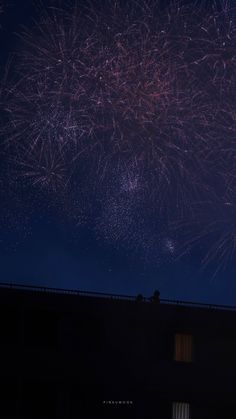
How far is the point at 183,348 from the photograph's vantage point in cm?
3106

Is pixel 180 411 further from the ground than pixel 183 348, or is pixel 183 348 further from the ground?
pixel 183 348

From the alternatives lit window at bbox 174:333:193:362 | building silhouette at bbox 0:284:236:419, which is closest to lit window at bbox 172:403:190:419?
building silhouette at bbox 0:284:236:419

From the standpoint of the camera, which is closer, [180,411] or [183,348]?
[180,411]

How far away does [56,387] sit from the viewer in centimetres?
2912

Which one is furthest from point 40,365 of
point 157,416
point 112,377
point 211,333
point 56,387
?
point 211,333

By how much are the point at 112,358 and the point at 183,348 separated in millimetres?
3254

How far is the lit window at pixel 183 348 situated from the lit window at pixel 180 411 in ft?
6.14

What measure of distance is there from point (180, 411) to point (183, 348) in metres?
2.62

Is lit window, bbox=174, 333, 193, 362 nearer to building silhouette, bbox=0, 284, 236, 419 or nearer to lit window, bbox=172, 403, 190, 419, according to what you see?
building silhouette, bbox=0, 284, 236, 419

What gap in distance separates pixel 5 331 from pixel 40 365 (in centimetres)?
198

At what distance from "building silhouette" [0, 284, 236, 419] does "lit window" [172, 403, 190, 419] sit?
42 millimetres

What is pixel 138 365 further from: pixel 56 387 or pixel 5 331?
pixel 5 331

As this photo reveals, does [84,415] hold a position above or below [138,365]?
below

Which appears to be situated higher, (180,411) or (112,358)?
(112,358)
